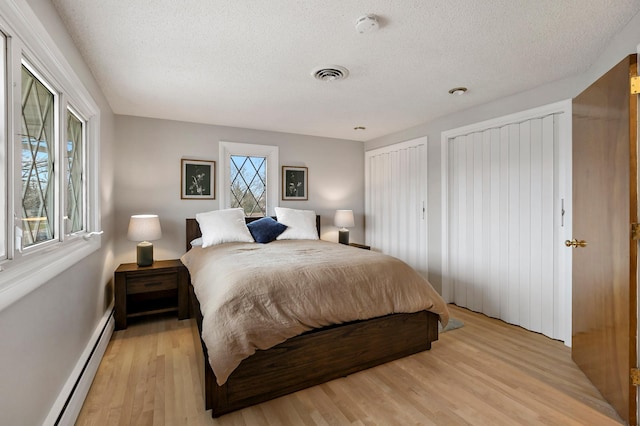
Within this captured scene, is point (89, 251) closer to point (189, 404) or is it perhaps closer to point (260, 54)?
point (189, 404)

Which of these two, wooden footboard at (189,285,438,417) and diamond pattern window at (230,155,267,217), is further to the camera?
diamond pattern window at (230,155,267,217)

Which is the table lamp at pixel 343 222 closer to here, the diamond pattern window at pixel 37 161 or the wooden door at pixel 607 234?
the wooden door at pixel 607 234

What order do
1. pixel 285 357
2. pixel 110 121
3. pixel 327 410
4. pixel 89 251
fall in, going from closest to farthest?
pixel 327 410 → pixel 285 357 → pixel 89 251 → pixel 110 121

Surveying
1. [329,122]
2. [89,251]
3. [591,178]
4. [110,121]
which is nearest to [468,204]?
[591,178]

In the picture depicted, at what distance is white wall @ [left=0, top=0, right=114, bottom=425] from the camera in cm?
114

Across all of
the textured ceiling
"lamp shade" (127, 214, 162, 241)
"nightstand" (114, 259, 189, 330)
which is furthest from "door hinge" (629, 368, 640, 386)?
"lamp shade" (127, 214, 162, 241)

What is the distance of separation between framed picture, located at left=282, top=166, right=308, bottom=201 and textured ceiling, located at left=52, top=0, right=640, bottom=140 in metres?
1.31

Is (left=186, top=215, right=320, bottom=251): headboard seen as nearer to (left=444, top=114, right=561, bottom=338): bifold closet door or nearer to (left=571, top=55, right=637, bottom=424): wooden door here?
(left=444, top=114, right=561, bottom=338): bifold closet door

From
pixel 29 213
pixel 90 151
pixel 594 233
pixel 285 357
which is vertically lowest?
pixel 285 357

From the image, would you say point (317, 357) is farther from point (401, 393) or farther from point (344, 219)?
point (344, 219)

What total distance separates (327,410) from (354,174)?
3735 mm

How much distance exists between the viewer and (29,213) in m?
1.46

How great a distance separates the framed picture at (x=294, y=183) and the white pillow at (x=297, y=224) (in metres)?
0.46

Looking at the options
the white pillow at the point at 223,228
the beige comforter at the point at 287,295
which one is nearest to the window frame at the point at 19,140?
the beige comforter at the point at 287,295
